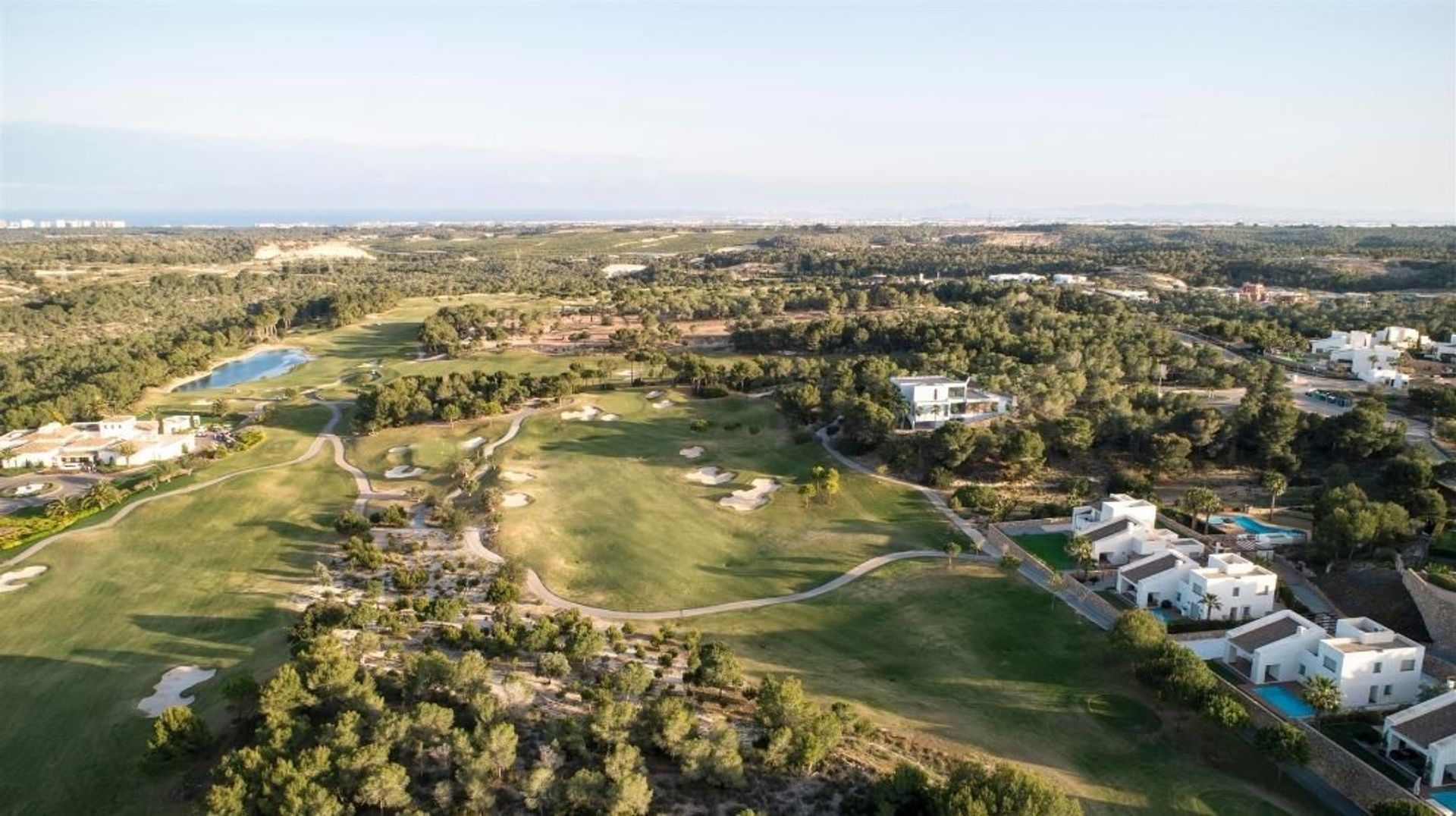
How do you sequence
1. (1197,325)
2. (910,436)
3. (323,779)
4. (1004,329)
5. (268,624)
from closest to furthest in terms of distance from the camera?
(323,779) < (268,624) < (910,436) < (1004,329) < (1197,325)

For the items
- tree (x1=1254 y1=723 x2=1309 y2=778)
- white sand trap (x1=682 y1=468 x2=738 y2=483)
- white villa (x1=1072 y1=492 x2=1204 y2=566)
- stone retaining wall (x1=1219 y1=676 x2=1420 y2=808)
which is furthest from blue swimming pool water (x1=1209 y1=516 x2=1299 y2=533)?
white sand trap (x1=682 y1=468 x2=738 y2=483)

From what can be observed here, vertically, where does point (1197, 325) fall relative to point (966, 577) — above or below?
above

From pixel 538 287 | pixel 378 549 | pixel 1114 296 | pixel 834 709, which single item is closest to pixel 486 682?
pixel 834 709

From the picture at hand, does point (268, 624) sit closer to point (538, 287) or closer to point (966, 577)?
point (966, 577)

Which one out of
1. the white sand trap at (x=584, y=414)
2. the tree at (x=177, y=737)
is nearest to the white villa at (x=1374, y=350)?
the white sand trap at (x=584, y=414)

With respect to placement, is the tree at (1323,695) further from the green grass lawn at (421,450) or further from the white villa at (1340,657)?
the green grass lawn at (421,450)

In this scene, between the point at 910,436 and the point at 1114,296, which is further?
the point at 1114,296

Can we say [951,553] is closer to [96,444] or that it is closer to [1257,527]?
[1257,527]
